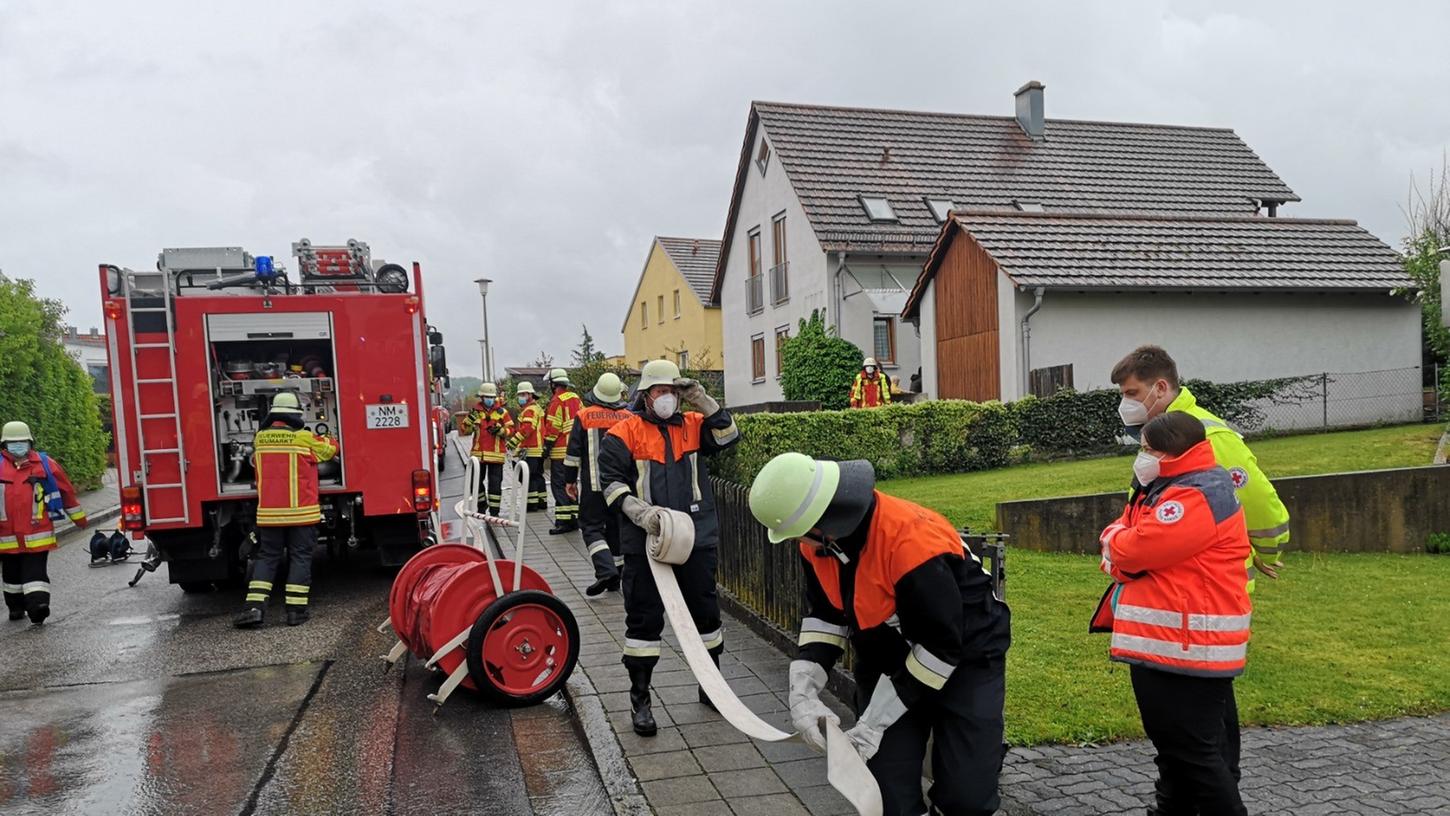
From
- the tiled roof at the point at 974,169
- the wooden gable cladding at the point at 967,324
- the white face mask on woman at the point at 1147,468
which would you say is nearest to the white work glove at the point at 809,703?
the white face mask on woman at the point at 1147,468

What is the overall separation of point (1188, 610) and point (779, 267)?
2378 centimetres

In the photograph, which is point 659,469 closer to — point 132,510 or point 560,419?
point 132,510

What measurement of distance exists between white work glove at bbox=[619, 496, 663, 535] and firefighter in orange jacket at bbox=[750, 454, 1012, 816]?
1.73 metres

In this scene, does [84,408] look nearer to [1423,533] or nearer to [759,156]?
[759,156]

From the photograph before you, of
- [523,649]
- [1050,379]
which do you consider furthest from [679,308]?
[523,649]

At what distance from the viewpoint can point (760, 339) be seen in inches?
1118

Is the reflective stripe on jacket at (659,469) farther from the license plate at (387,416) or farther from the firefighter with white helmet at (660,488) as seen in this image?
the license plate at (387,416)

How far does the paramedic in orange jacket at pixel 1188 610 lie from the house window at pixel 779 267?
22.9m

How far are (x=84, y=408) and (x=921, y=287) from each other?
1751 centimetres

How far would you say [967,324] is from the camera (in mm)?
18984

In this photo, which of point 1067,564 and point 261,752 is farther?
point 1067,564

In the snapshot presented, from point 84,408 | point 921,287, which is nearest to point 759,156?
point 921,287

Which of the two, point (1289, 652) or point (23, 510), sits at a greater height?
point (23, 510)

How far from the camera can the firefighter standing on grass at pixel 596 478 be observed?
324 inches
